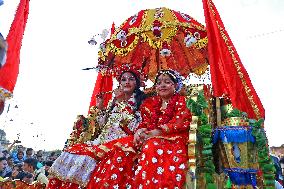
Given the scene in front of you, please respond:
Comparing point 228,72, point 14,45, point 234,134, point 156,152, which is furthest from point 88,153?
point 14,45

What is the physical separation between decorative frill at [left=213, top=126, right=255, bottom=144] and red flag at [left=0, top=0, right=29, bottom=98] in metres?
2.84

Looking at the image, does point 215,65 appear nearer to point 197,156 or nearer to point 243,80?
point 243,80

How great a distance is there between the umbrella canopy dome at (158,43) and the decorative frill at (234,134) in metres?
2.10

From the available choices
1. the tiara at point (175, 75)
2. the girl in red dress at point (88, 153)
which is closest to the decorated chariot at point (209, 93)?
the tiara at point (175, 75)

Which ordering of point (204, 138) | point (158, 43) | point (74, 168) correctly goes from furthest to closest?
1. point (158, 43)
2. point (74, 168)
3. point (204, 138)

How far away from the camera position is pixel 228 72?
14.0 ft

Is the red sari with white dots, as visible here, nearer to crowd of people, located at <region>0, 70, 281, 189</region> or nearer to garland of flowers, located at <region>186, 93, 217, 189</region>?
crowd of people, located at <region>0, 70, 281, 189</region>

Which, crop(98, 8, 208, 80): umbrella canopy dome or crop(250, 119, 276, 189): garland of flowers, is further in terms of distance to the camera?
crop(98, 8, 208, 80): umbrella canopy dome

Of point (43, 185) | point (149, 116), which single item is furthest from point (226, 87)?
point (43, 185)

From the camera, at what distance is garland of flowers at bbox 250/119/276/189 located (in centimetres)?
331

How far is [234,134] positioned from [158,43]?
2351mm

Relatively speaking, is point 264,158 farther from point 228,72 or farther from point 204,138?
point 228,72

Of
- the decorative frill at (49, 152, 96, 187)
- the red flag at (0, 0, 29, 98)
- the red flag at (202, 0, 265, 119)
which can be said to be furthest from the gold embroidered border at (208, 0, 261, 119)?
the red flag at (0, 0, 29, 98)

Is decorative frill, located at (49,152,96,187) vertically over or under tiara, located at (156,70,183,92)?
under
